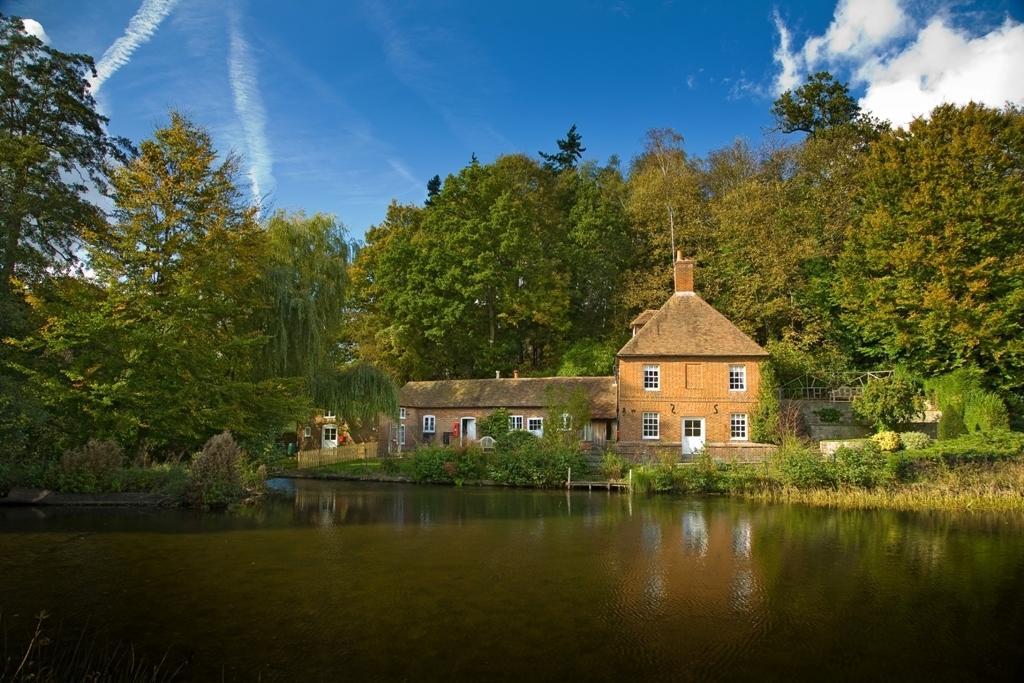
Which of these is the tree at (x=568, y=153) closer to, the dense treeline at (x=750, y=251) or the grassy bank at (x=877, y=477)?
the dense treeline at (x=750, y=251)

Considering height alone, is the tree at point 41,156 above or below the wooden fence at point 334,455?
above

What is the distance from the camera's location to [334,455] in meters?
32.1

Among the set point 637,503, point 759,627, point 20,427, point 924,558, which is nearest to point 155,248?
point 20,427

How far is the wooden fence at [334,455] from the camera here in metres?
31.1

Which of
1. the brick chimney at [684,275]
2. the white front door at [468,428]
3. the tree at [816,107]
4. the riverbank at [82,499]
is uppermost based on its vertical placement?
the tree at [816,107]

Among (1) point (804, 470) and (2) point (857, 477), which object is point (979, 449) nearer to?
(2) point (857, 477)

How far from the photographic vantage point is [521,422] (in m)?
30.5

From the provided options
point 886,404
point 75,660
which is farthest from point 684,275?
point 75,660

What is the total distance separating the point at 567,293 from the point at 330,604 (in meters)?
30.4

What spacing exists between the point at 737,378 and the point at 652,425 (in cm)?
433

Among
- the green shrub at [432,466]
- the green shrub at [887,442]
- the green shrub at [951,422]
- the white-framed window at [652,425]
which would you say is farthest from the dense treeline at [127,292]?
the green shrub at [951,422]

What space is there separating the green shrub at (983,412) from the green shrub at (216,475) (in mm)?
26196

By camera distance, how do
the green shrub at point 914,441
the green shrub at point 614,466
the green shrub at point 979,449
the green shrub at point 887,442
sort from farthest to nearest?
the green shrub at point 614,466
the green shrub at point 914,441
the green shrub at point 887,442
the green shrub at point 979,449

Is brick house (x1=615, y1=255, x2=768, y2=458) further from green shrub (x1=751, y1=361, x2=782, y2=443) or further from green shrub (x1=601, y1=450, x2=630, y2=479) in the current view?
green shrub (x1=601, y1=450, x2=630, y2=479)
